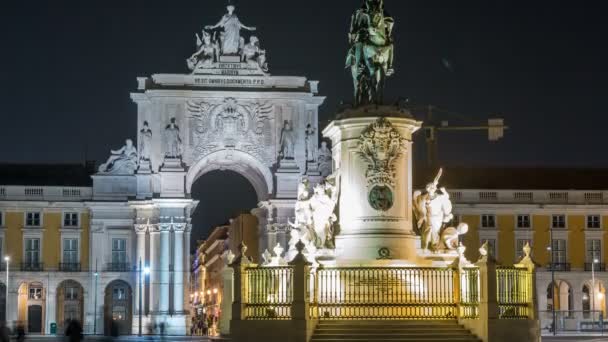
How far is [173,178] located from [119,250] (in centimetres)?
641

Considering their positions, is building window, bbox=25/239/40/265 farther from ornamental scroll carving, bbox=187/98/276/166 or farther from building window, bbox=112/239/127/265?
ornamental scroll carving, bbox=187/98/276/166

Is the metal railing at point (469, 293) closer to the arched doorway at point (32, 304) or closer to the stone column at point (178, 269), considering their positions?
the stone column at point (178, 269)

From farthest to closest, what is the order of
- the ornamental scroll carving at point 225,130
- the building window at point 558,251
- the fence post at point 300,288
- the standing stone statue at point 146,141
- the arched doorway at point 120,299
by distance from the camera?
1. the building window at point 558,251
2. the arched doorway at point 120,299
3. the ornamental scroll carving at point 225,130
4. the standing stone statue at point 146,141
5. the fence post at point 300,288

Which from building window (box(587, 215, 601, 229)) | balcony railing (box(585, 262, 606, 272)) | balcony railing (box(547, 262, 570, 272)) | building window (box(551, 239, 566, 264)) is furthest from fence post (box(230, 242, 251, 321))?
building window (box(587, 215, 601, 229))

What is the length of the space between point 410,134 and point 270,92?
176 ft

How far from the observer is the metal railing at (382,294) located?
1257 inches

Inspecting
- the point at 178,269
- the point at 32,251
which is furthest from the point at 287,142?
the point at 32,251

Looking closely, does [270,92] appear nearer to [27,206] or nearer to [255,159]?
[255,159]

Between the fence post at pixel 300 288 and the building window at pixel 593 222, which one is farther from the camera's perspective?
the building window at pixel 593 222

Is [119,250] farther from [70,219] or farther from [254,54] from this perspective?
[254,54]

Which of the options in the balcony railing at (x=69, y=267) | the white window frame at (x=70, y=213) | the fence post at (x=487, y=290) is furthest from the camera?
the white window frame at (x=70, y=213)

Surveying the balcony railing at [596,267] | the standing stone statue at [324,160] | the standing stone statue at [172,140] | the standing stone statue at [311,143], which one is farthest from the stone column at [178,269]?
the balcony railing at [596,267]

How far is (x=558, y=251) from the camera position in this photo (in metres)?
92.0

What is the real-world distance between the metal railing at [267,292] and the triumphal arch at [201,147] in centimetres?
5380
